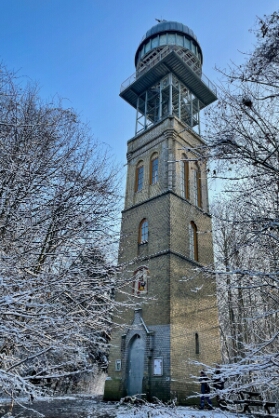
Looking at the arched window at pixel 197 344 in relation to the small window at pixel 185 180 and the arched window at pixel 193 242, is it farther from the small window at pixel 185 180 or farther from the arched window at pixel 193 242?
the small window at pixel 185 180

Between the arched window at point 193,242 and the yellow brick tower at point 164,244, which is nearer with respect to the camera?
the yellow brick tower at point 164,244

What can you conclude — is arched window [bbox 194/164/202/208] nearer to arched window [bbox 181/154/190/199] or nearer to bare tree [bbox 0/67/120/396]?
arched window [bbox 181/154/190/199]

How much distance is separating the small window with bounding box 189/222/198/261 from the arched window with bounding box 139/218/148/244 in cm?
250

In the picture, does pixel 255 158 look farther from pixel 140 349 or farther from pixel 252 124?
pixel 140 349

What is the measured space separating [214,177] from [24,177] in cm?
330

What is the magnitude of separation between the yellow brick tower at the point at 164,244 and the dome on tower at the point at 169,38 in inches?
3.0

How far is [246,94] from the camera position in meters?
5.09

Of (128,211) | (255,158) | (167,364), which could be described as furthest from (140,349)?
(255,158)

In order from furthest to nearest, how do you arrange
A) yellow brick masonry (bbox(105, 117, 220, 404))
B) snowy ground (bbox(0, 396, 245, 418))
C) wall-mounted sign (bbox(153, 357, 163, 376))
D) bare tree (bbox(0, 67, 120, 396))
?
yellow brick masonry (bbox(105, 117, 220, 404)), wall-mounted sign (bbox(153, 357, 163, 376)), snowy ground (bbox(0, 396, 245, 418)), bare tree (bbox(0, 67, 120, 396))

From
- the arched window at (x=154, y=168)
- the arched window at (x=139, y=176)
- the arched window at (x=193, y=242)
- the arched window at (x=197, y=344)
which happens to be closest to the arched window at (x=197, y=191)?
the arched window at (x=193, y=242)

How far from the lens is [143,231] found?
17.3 meters

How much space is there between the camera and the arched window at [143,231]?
16938 millimetres

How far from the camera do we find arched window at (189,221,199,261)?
16969 mm

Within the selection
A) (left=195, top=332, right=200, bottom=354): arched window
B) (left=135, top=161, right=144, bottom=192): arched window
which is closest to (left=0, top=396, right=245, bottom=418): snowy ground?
(left=195, top=332, right=200, bottom=354): arched window
